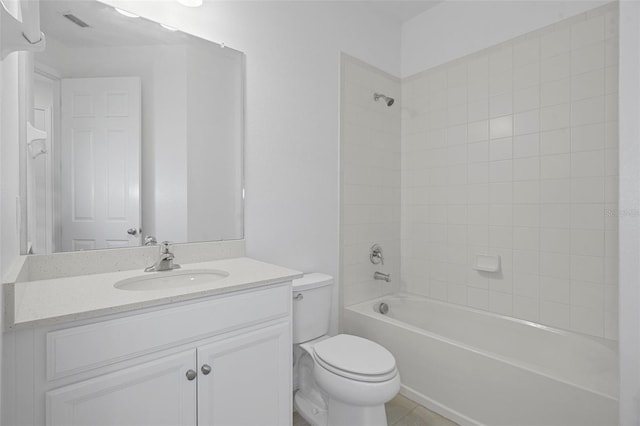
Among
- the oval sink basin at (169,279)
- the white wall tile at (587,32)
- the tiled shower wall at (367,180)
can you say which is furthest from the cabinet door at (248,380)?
the white wall tile at (587,32)

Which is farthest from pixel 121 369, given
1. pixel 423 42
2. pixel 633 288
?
pixel 423 42

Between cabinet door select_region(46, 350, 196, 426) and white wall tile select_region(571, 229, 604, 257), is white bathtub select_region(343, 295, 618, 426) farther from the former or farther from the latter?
cabinet door select_region(46, 350, 196, 426)

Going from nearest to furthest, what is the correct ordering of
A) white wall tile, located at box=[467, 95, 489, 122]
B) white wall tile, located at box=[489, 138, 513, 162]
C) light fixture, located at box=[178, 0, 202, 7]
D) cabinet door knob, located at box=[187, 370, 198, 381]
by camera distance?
cabinet door knob, located at box=[187, 370, 198, 381]
light fixture, located at box=[178, 0, 202, 7]
white wall tile, located at box=[489, 138, 513, 162]
white wall tile, located at box=[467, 95, 489, 122]

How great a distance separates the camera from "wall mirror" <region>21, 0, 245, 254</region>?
1.31 meters

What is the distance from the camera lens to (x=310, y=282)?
183 centimetres

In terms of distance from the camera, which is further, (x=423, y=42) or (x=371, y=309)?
(x=423, y=42)

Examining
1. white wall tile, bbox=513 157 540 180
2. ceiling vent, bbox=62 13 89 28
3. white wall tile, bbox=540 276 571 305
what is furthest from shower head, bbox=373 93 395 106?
ceiling vent, bbox=62 13 89 28

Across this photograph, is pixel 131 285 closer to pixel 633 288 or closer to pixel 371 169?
pixel 371 169

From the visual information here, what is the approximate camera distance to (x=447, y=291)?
8.05ft

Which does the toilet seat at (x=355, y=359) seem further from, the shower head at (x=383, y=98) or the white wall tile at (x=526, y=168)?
the shower head at (x=383, y=98)

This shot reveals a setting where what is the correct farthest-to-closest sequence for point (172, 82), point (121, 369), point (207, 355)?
1. point (172, 82)
2. point (207, 355)
3. point (121, 369)

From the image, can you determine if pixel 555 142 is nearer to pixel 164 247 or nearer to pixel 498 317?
pixel 498 317

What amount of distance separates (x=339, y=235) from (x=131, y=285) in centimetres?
132

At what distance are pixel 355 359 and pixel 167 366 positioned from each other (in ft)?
2.64
